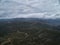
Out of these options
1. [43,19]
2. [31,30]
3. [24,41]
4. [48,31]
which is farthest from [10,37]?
[43,19]

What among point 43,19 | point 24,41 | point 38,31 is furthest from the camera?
point 43,19

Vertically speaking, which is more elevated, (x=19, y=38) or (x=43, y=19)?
(x=43, y=19)

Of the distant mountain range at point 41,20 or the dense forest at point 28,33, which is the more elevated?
the distant mountain range at point 41,20

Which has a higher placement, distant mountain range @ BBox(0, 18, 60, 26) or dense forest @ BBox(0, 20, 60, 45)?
distant mountain range @ BBox(0, 18, 60, 26)

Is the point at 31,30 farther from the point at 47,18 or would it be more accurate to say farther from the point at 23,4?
the point at 23,4

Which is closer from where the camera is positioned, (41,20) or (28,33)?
(28,33)

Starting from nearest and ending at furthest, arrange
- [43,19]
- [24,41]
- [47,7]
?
[24,41], [43,19], [47,7]

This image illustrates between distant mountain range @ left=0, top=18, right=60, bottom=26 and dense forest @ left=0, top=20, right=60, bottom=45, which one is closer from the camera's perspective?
dense forest @ left=0, top=20, right=60, bottom=45

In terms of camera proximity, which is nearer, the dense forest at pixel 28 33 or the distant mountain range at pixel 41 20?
the dense forest at pixel 28 33
